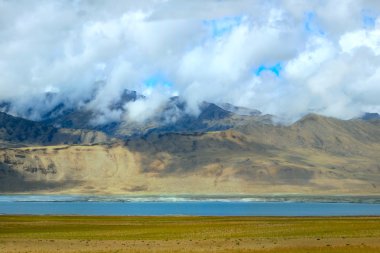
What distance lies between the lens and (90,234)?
75.4 meters

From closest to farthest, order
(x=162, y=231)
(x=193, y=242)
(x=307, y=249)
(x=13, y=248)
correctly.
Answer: (x=307, y=249), (x=13, y=248), (x=193, y=242), (x=162, y=231)

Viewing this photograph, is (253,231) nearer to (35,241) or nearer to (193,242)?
→ (193,242)

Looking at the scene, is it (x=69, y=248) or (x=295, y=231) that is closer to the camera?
(x=69, y=248)

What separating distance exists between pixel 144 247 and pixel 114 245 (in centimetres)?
356

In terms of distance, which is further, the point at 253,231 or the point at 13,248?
the point at 253,231

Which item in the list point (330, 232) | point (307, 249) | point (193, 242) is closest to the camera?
point (307, 249)

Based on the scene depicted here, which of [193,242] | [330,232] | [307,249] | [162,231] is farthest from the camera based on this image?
[162,231]

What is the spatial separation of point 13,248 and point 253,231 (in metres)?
28.2

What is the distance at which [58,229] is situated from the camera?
84.8 metres

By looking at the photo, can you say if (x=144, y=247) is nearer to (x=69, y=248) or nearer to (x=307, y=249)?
(x=69, y=248)

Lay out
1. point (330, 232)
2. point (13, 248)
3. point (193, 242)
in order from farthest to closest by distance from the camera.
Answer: point (330, 232) < point (193, 242) < point (13, 248)

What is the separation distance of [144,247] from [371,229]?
92.9ft

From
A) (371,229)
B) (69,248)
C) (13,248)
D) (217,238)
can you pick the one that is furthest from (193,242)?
(371,229)

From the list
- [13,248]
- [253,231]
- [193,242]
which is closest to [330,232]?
[253,231]
